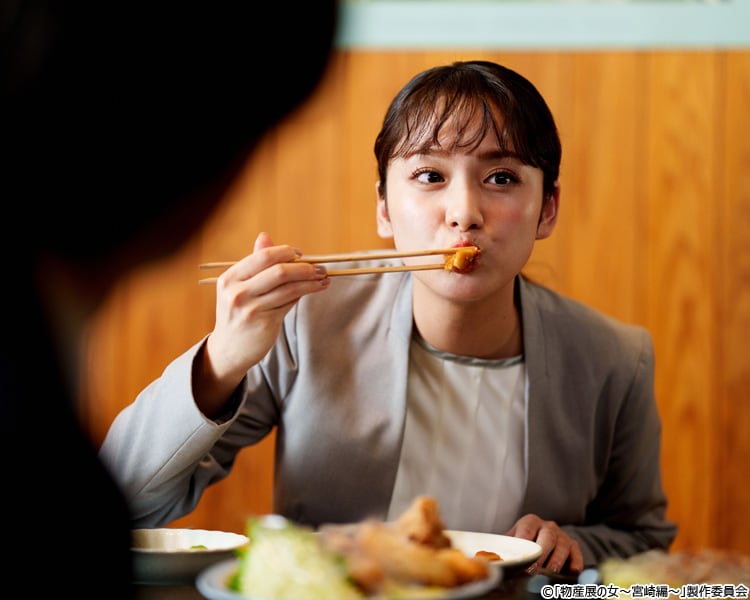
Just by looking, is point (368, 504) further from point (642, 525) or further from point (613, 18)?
point (613, 18)

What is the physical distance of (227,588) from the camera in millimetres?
591

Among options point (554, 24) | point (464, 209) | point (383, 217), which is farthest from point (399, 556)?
point (554, 24)

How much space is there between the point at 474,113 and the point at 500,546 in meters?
0.46

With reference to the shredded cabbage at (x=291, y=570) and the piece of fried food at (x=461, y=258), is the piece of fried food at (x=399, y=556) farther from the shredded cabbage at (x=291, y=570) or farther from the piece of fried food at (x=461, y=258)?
the piece of fried food at (x=461, y=258)

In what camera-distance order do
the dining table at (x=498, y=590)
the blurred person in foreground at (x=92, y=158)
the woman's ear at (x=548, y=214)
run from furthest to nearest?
the woman's ear at (x=548, y=214) < the dining table at (x=498, y=590) < the blurred person in foreground at (x=92, y=158)

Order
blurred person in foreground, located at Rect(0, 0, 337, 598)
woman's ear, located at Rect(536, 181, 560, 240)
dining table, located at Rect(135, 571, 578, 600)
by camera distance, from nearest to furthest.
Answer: blurred person in foreground, located at Rect(0, 0, 337, 598), dining table, located at Rect(135, 571, 578, 600), woman's ear, located at Rect(536, 181, 560, 240)

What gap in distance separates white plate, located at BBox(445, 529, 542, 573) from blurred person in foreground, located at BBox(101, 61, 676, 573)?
3.1 inches

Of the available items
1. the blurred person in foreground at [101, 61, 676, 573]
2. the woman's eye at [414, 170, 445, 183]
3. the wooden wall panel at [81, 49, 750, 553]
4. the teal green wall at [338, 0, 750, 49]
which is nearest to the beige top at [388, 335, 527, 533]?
the blurred person in foreground at [101, 61, 676, 573]

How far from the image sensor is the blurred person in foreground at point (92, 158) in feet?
1.33

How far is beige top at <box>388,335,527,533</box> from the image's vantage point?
1.00 m

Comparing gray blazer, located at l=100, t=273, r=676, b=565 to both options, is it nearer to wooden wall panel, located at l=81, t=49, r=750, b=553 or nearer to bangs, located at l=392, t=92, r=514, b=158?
bangs, located at l=392, t=92, r=514, b=158

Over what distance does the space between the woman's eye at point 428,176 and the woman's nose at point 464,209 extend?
28mm

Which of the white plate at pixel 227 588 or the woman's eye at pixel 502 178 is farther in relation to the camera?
the woman's eye at pixel 502 178

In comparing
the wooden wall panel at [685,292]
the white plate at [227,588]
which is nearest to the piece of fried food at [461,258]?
the white plate at [227,588]
